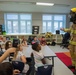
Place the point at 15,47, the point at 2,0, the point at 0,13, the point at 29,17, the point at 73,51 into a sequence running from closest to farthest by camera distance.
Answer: the point at 15,47 < the point at 73,51 < the point at 2,0 < the point at 0,13 < the point at 29,17

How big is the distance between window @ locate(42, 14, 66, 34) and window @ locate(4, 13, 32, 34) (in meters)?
1.08

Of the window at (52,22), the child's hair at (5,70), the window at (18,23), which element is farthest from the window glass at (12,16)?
the child's hair at (5,70)

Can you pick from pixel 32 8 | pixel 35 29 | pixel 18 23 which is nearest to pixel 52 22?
pixel 35 29

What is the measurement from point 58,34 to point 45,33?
2.90 feet

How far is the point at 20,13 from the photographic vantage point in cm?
896

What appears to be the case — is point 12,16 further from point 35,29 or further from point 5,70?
point 5,70

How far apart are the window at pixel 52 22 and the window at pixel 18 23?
1082mm

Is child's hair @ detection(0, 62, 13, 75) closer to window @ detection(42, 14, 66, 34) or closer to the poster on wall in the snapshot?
the poster on wall

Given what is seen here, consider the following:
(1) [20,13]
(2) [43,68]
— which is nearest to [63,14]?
(1) [20,13]

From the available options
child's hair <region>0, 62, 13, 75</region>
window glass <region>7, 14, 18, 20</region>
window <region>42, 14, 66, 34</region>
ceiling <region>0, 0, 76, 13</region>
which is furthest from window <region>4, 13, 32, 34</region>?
child's hair <region>0, 62, 13, 75</region>

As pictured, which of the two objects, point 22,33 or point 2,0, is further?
point 22,33

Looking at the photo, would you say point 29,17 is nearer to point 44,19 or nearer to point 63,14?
point 44,19

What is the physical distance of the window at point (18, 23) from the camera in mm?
8984

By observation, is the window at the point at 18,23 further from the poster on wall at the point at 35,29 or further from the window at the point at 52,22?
the window at the point at 52,22
